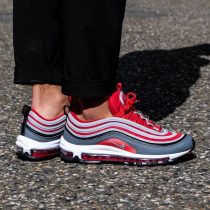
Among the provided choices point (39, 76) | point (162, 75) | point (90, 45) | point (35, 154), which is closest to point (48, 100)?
point (39, 76)

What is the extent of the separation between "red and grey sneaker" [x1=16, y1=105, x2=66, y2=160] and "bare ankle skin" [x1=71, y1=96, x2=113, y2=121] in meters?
0.10

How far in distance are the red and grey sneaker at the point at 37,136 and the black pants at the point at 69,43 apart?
0.43ft

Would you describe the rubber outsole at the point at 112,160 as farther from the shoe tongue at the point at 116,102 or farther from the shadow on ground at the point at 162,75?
the shadow on ground at the point at 162,75

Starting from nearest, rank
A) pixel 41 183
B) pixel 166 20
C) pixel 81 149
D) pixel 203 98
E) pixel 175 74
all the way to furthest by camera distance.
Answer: pixel 41 183, pixel 81 149, pixel 203 98, pixel 175 74, pixel 166 20

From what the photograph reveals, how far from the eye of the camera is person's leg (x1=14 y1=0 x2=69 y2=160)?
2336 mm

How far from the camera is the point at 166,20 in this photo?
5473mm

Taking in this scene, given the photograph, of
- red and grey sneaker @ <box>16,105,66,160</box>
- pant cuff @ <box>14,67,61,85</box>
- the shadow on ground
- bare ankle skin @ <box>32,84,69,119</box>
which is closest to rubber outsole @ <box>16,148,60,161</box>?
red and grey sneaker @ <box>16,105,66,160</box>

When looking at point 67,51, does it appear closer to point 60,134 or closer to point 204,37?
point 60,134

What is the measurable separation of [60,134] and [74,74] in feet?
0.94

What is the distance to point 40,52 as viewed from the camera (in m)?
2.37

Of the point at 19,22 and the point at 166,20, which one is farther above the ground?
the point at 19,22

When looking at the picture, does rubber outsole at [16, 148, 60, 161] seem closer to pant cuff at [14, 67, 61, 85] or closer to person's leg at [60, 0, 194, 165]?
person's leg at [60, 0, 194, 165]

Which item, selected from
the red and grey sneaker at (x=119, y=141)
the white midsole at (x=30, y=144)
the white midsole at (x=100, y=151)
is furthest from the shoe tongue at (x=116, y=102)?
the white midsole at (x=30, y=144)

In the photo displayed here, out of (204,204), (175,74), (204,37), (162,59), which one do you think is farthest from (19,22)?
(204,37)
